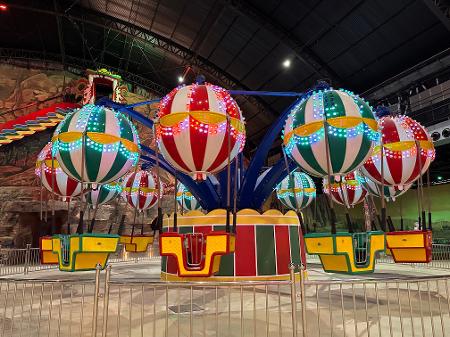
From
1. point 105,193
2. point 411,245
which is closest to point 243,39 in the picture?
point 105,193

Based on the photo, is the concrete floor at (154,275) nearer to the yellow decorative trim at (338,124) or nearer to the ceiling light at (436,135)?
the yellow decorative trim at (338,124)

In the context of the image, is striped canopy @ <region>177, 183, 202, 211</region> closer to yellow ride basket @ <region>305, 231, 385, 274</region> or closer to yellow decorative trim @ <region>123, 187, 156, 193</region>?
yellow decorative trim @ <region>123, 187, 156, 193</region>

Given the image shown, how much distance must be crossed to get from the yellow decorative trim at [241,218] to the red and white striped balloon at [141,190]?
6.81 ft

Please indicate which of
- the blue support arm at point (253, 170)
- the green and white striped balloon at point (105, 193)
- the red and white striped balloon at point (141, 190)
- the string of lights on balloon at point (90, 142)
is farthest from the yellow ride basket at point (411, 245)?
the red and white striped balloon at point (141, 190)

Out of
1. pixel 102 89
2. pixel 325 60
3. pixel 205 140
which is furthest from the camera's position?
pixel 102 89

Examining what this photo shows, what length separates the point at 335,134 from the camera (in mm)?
4582

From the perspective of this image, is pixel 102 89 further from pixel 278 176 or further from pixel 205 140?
pixel 205 140

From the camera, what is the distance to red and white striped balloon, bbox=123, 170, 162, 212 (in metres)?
9.79

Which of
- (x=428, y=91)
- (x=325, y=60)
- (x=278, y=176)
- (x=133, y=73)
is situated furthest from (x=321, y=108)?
(x=133, y=73)

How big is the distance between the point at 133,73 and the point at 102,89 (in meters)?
4.54

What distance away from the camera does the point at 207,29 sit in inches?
663

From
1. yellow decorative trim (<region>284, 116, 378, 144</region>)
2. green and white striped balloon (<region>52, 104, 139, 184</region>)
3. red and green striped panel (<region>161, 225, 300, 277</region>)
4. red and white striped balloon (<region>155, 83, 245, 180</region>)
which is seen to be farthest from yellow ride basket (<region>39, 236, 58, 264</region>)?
yellow decorative trim (<region>284, 116, 378, 144</region>)

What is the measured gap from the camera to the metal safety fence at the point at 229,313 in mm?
3295

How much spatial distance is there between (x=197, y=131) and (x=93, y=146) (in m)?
1.88
